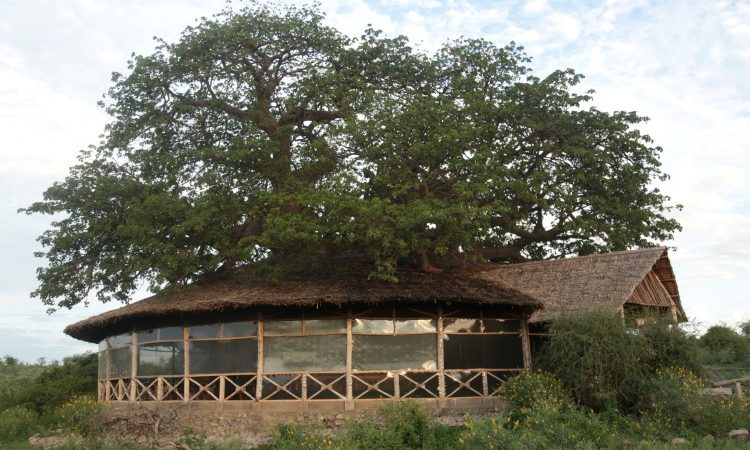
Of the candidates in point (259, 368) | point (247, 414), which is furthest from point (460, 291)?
point (247, 414)

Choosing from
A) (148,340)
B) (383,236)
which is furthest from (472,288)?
(148,340)

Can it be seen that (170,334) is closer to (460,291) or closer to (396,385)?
(396,385)

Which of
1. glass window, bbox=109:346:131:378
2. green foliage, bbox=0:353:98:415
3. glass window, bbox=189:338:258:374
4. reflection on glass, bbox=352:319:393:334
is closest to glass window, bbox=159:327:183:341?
glass window, bbox=189:338:258:374

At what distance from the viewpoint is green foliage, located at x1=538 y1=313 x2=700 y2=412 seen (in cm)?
1711

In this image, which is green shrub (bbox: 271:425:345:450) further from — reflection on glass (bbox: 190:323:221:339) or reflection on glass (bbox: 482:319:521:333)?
reflection on glass (bbox: 482:319:521:333)

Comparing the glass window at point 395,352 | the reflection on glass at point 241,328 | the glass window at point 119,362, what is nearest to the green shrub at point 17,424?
the glass window at point 119,362

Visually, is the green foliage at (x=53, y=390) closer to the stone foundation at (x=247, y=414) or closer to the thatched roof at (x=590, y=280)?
the stone foundation at (x=247, y=414)

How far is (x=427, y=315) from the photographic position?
64.5ft

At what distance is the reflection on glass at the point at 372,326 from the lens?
63.3 feet

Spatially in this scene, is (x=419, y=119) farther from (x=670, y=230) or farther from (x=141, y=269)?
(x=670, y=230)

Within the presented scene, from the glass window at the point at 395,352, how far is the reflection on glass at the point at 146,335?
228 inches

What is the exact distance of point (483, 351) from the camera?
20.0 meters

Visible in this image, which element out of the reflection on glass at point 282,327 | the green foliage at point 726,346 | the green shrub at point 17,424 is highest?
the reflection on glass at point 282,327

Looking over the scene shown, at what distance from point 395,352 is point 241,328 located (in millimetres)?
4010
